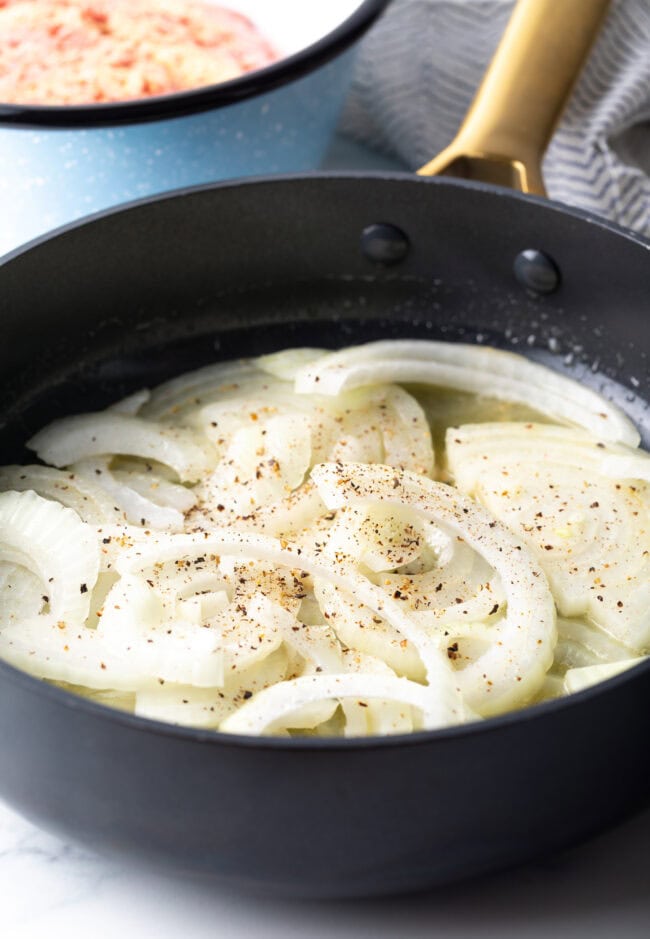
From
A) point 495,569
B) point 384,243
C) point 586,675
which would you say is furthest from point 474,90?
point 586,675

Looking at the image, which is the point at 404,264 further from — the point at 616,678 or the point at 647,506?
the point at 616,678

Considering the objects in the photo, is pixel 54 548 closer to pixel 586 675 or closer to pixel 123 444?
pixel 123 444

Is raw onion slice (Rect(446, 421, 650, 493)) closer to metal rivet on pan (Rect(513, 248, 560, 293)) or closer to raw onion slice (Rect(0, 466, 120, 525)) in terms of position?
metal rivet on pan (Rect(513, 248, 560, 293))

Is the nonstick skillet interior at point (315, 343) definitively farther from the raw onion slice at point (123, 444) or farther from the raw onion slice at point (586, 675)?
the raw onion slice at point (586, 675)

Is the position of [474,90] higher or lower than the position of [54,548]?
higher

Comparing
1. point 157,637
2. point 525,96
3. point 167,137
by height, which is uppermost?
point 525,96

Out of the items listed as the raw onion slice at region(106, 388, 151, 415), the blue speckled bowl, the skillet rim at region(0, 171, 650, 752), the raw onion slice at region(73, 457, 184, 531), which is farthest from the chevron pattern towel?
the skillet rim at region(0, 171, 650, 752)

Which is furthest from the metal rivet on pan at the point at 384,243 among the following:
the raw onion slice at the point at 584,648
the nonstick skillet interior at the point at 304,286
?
the raw onion slice at the point at 584,648
